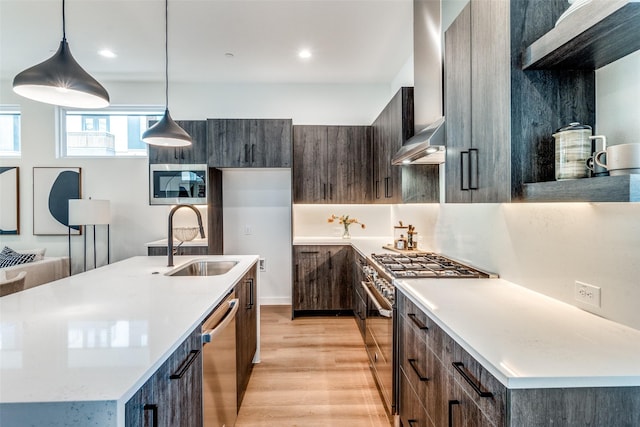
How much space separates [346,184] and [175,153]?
2.32 metres

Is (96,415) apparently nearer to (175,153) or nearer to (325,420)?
(325,420)

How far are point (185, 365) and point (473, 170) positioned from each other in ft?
5.21

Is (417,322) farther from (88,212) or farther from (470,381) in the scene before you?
(88,212)

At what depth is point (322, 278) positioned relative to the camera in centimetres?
395

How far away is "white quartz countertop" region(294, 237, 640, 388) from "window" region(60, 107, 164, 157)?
14.9 ft

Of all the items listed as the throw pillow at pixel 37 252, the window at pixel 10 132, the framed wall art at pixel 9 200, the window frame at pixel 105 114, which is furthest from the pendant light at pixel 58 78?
the window at pixel 10 132

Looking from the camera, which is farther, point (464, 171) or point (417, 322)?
point (464, 171)

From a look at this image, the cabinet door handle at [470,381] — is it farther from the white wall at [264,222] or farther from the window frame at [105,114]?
the window frame at [105,114]

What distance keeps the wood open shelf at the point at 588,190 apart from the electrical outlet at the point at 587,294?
1.54 feet

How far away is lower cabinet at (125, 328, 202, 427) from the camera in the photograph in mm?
878

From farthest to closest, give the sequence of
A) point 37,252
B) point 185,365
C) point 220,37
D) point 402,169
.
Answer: point 37,252 → point 220,37 → point 402,169 → point 185,365

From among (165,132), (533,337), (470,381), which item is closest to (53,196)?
(165,132)

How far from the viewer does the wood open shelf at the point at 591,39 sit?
0.90m

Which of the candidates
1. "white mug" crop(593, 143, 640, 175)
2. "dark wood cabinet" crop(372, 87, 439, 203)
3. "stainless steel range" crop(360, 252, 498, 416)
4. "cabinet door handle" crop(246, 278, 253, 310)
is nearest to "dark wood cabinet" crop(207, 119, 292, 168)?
"dark wood cabinet" crop(372, 87, 439, 203)
